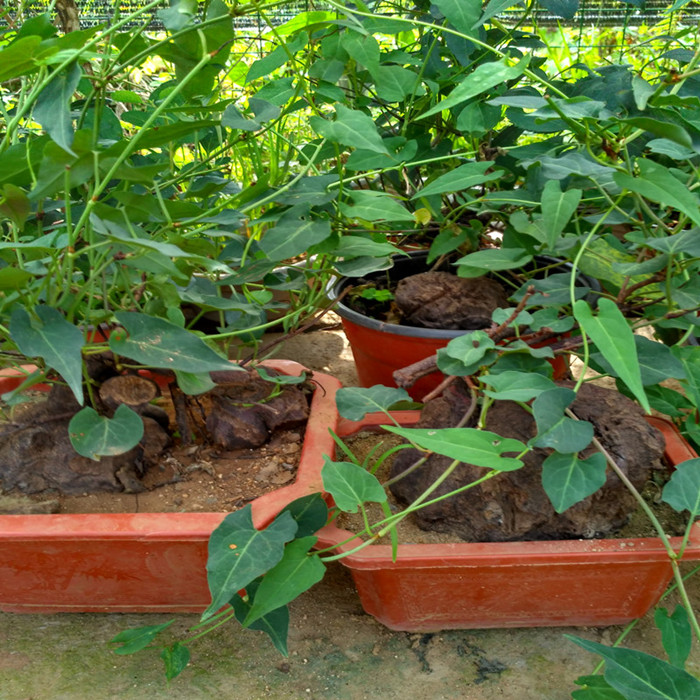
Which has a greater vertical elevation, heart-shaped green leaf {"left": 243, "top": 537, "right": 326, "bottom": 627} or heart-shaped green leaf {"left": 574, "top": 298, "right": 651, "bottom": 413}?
heart-shaped green leaf {"left": 574, "top": 298, "right": 651, "bottom": 413}

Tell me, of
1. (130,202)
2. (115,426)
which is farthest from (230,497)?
(130,202)

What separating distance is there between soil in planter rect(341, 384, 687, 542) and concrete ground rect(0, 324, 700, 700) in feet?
0.49

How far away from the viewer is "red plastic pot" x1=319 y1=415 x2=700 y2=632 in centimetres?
77

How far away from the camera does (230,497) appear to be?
89 cm

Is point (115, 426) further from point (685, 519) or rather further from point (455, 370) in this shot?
point (685, 519)

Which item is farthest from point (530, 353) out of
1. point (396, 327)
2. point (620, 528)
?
point (396, 327)

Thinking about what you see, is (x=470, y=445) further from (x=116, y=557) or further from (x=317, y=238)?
(x=116, y=557)

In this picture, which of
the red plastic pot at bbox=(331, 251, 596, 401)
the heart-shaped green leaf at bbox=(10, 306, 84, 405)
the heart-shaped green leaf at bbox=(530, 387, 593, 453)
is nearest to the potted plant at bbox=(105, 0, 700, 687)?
the heart-shaped green leaf at bbox=(530, 387, 593, 453)

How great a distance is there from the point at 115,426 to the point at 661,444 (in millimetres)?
656

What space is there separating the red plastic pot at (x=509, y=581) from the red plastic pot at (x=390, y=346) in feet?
1.17

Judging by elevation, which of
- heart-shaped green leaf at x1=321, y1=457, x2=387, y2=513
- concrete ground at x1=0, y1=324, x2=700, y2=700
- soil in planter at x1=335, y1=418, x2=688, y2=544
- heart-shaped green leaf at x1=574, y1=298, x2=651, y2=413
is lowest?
concrete ground at x1=0, y1=324, x2=700, y2=700

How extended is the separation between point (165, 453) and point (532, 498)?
506 millimetres

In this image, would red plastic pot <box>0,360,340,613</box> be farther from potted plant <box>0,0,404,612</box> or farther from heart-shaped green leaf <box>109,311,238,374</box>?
heart-shaped green leaf <box>109,311,238,374</box>

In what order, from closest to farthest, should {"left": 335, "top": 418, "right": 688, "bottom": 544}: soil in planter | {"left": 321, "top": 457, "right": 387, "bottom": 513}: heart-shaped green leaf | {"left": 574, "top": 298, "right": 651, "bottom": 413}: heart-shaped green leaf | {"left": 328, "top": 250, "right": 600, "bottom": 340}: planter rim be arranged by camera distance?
1. {"left": 574, "top": 298, "right": 651, "bottom": 413}: heart-shaped green leaf
2. {"left": 321, "top": 457, "right": 387, "bottom": 513}: heart-shaped green leaf
3. {"left": 335, "top": 418, "right": 688, "bottom": 544}: soil in planter
4. {"left": 328, "top": 250, "right": 600, "bottom": 340}: planter rim
